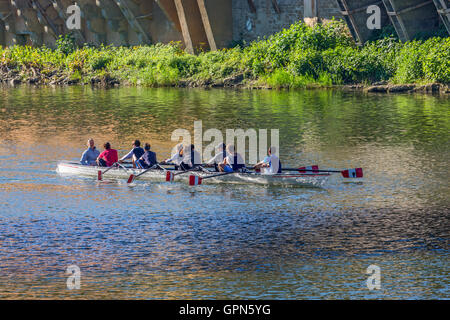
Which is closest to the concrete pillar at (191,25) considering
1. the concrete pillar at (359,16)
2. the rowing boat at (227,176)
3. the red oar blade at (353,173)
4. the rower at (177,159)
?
the concrete pillar at (359,16)

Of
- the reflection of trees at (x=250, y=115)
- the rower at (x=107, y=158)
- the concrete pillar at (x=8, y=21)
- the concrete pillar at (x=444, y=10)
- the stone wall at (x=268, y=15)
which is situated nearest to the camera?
the rower at (x=107, y=158)

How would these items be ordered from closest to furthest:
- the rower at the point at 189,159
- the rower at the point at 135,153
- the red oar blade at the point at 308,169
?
the red oar blade at the point at 308,169 → the rower at the point at 189,159 → the rower at the point at 135,153

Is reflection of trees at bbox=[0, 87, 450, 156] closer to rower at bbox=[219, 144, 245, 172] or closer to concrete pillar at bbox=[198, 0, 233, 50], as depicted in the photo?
rower at bbox=[219, 144, 245, 172]

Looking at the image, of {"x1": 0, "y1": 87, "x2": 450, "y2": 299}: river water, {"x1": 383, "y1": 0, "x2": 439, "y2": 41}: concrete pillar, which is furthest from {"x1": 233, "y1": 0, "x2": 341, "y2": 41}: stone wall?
{"x1": 0, "y1": 87, "x2": 450, "y2": 299}: river water

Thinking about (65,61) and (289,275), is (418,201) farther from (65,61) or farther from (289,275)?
(65,61)

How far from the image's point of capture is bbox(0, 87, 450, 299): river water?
14.1 metres

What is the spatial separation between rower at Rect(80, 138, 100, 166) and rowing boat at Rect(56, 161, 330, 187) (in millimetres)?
415

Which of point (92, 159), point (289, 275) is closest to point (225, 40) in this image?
point (92, 159)

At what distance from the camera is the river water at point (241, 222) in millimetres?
14094

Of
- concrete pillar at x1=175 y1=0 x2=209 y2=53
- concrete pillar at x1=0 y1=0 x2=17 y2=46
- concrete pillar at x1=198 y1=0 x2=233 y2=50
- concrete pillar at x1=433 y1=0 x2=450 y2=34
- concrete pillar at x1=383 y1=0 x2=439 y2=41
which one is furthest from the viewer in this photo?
concrete pillar at x1=0 y1=0 x2=17 y2=46

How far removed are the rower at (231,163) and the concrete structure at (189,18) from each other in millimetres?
19034

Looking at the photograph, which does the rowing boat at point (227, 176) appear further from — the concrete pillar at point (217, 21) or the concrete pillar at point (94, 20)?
the concrete pillar at point (94, 20)

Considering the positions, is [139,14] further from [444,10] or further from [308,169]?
[308,169]

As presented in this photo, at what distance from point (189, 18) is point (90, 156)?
2692cm
